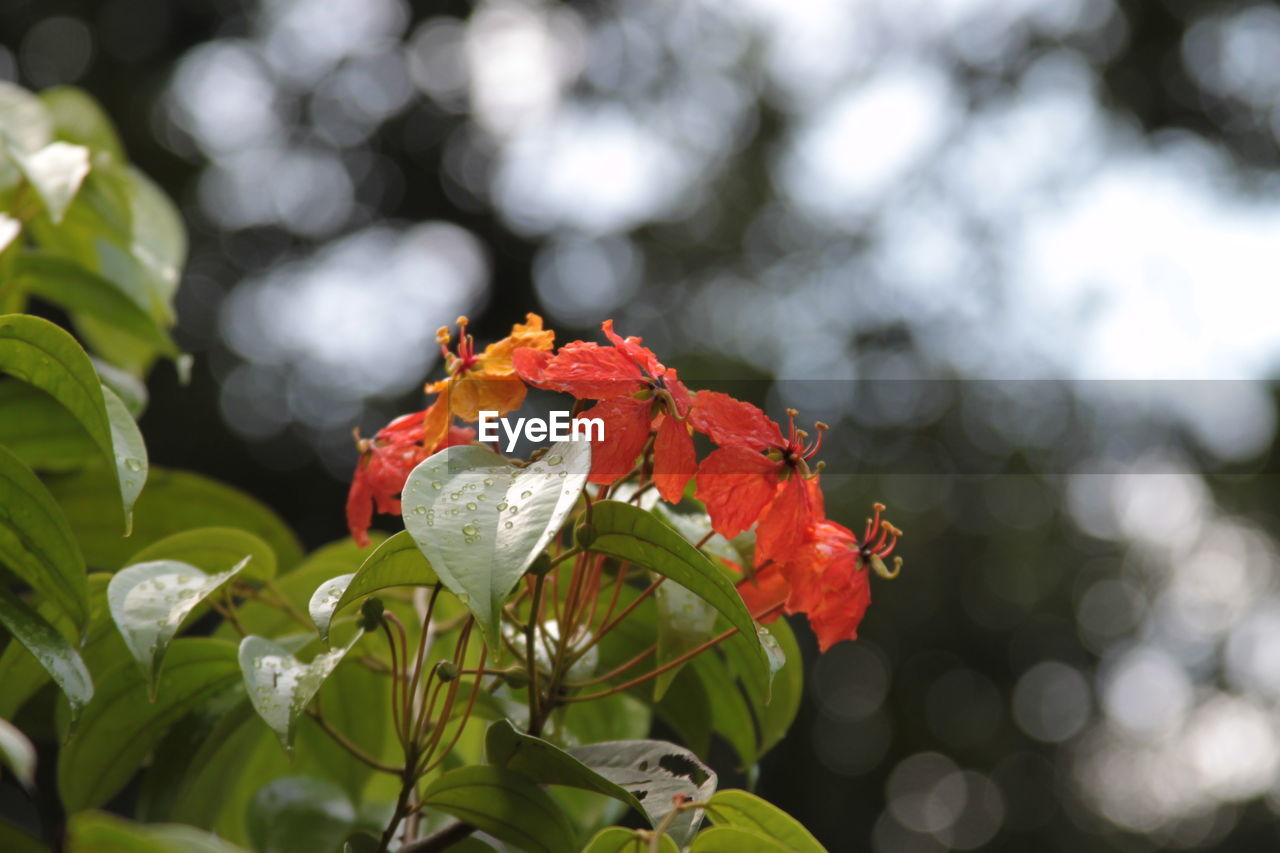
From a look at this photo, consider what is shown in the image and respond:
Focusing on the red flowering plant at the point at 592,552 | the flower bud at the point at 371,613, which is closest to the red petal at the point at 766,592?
the red flowering plant at the point at 592,552

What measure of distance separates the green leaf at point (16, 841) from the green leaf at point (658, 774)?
0.26 meters

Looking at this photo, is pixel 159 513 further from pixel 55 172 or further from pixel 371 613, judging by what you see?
pixel 371 613

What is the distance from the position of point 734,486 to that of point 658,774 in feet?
0.50

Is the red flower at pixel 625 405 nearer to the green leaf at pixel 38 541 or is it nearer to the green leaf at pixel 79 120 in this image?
the green leaf at pixel 38 541

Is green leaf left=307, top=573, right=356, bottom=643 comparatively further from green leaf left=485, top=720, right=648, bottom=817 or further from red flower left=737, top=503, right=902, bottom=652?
red flower left=737, top=503, right=902, bottom=652

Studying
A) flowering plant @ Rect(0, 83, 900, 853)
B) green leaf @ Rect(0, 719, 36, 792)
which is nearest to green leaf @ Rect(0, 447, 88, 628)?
flowering plant @ Rect(0, 83, 900, 853)

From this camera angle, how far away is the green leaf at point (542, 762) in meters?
0.50

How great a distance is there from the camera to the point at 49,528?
1.87ft

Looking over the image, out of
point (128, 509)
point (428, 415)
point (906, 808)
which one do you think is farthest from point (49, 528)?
point (906, 808)

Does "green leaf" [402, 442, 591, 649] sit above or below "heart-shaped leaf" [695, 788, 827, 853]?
above

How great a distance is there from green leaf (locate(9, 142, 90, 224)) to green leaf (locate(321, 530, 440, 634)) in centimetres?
44

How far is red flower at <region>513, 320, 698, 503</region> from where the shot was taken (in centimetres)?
55

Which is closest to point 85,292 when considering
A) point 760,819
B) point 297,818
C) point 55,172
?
point 55,172

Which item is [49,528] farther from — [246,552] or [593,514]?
[593,514]
